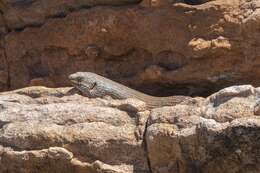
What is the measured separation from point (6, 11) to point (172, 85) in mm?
3826

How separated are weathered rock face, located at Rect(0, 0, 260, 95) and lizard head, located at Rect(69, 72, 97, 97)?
781mm

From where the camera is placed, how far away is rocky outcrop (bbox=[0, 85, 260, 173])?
711 centimetres

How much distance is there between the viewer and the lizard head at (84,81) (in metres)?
10.3

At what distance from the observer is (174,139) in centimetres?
744

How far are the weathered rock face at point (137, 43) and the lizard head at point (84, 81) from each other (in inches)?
30.7

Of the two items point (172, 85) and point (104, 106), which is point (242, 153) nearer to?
point (104, 106)

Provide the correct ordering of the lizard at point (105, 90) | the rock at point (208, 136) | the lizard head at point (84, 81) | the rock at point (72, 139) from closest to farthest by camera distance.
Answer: the rock at point (208, 136)
the rock at point (72, 139)
the lizard at point (105, 90)
the lizard head at point (84, 81)

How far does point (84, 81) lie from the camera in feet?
34.3

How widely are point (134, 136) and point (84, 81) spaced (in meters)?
2.73

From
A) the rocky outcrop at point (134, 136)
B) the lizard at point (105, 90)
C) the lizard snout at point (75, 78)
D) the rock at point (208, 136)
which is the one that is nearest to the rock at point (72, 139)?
the rocky outcrop at point (134, 136)

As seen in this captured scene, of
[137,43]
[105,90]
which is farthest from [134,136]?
[137,43]

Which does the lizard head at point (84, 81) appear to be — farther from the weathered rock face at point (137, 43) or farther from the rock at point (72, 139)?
the rock at point (72, 139)

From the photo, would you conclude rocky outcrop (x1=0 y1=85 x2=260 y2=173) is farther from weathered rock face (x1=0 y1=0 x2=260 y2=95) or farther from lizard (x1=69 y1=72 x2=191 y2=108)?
weathered rock face (x1=0 y1=0 x2=260 y2=95)

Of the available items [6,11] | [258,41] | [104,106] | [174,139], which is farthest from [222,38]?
[6,11]
